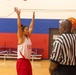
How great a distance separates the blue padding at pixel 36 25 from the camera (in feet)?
42.3

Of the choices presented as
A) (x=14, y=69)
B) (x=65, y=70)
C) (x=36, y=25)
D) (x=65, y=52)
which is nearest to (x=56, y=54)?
(x=65, y=52)

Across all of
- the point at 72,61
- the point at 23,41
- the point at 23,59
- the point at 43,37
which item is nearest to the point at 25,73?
the point at 23,59

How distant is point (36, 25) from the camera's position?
13039 millimetres

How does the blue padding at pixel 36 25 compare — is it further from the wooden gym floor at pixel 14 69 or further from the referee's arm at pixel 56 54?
the referee's arm at pixel 56 54
